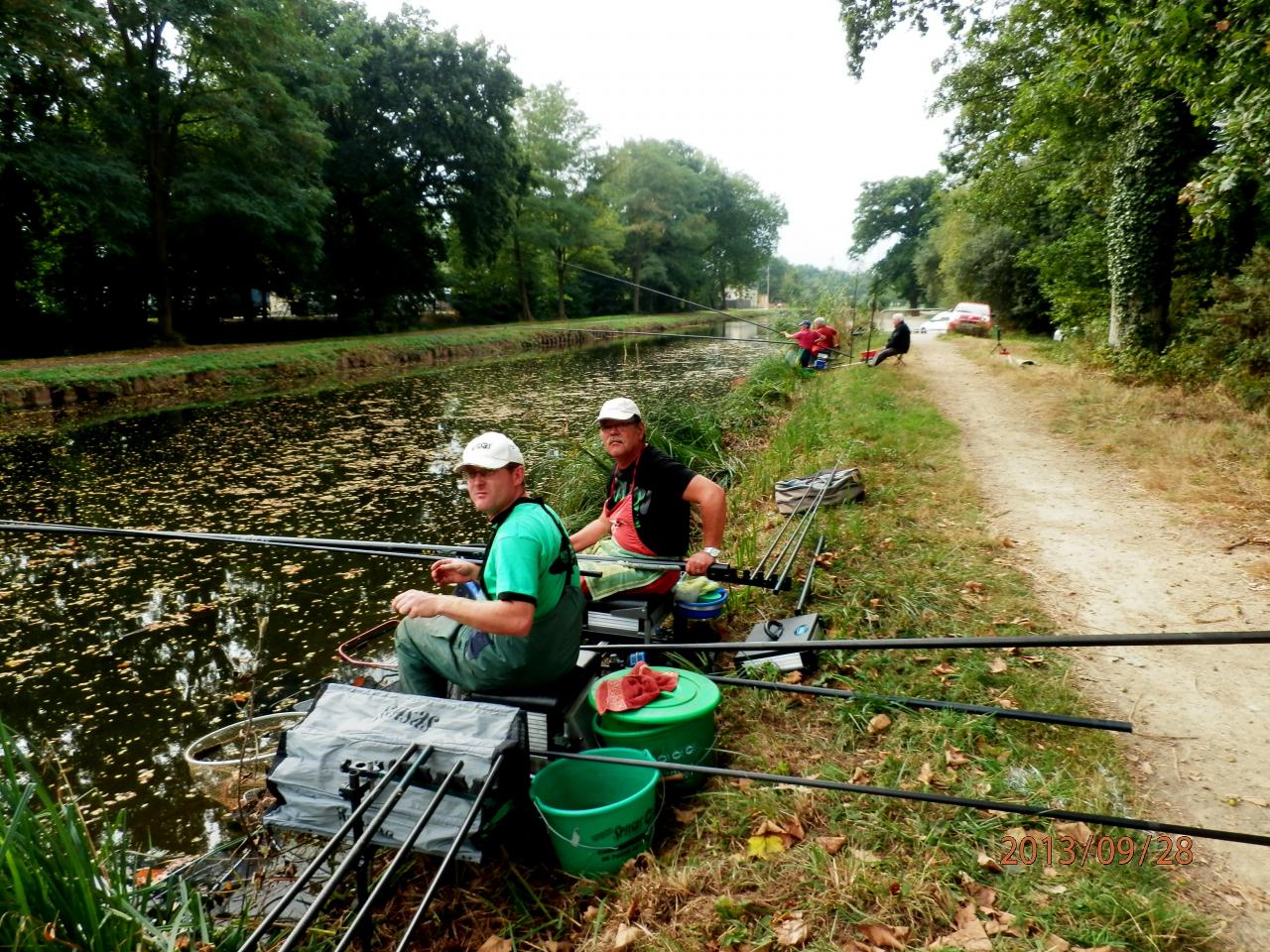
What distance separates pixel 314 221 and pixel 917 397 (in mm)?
20993

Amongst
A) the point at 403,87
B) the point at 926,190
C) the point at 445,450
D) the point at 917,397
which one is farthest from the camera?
the point at 926,190

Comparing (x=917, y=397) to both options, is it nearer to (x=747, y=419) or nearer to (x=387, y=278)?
(x=747, y=419)

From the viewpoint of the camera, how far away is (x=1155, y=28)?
6.07 meters

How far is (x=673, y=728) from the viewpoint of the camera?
2930 mm

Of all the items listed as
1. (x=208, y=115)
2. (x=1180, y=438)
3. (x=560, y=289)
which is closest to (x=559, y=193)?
(x=560, y=289)

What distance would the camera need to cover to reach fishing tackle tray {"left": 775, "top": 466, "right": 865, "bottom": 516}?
20.4 feet

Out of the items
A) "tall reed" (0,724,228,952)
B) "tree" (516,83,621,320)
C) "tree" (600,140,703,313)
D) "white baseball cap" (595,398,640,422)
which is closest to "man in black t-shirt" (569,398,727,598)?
"white baseball cap" (595,398,640,422)

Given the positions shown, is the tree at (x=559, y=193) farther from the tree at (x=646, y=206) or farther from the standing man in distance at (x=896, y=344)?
the standing man in distance at (x=896, y=344)

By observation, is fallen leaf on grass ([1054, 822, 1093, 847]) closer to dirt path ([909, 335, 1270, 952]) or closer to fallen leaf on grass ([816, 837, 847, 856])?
dirt path ([909, 335, 1270, 952])

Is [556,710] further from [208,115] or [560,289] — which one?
[560,289]

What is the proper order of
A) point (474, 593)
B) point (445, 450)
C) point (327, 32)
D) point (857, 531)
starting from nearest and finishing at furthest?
1. point (474, 593)
2. point (857, 531)
3. point (445, 450)
4. point (327, 32)

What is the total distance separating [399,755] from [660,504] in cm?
214

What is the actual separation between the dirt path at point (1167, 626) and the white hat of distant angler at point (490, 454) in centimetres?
268

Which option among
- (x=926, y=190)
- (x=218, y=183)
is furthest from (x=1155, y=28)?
(x=926, y=190)
